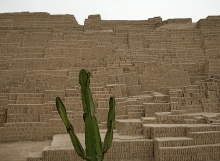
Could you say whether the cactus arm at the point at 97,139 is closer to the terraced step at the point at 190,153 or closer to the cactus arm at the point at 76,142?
the cactus arm at the point at 76,142

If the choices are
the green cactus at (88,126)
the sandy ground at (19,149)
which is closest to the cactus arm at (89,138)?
the green cactus at (88,126)

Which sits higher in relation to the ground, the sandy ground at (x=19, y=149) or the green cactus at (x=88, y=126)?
the green cactus at (x=88, y=126)

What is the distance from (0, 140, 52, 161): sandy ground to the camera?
26.6ft

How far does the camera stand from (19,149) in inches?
352

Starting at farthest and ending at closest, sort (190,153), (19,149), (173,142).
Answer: (19,149)
(173,142)
(190,153)

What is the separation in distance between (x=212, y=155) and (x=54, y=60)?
8.47m

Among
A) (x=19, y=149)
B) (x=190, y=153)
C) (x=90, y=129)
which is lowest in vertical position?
(x=19, y=149)

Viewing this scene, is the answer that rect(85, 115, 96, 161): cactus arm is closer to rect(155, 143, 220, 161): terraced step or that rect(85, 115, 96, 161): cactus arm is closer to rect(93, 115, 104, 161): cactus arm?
rect(93, 115, 104, 161): cactus arm

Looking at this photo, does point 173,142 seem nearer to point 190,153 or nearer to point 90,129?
point 190,153

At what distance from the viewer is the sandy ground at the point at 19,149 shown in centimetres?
810

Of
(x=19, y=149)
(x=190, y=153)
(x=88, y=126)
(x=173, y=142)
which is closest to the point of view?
(x=88, y=126)

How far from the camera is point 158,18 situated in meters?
19.1

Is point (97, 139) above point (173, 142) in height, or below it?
above

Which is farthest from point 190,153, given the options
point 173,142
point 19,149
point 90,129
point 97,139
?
point 19,149
